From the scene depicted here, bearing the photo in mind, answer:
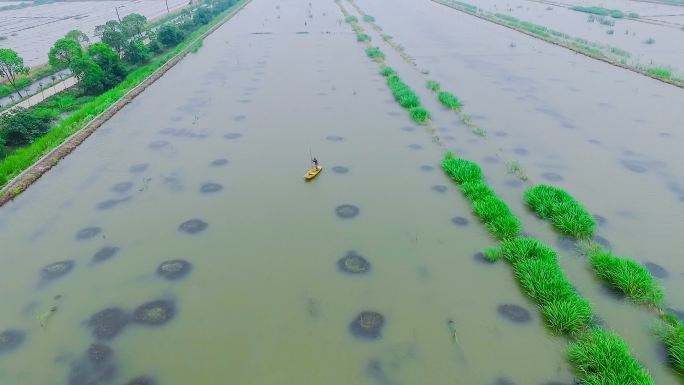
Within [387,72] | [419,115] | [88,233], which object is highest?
[387,72]

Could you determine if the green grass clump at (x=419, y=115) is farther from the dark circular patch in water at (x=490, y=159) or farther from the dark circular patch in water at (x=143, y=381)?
the dark circular patch in water at (x=143, y=381)

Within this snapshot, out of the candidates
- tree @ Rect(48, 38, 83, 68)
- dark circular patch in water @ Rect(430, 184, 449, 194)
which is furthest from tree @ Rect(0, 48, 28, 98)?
dark circular patch in water @ Rect(430, 184, 449, 194)

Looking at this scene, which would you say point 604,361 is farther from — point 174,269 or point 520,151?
point 520,151

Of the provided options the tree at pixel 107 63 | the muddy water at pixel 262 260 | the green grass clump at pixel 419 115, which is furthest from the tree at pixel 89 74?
the green grass clump at pixel 419 115

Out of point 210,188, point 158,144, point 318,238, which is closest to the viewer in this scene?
point 318,238

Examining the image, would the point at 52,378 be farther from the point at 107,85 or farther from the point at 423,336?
the point at 107,85

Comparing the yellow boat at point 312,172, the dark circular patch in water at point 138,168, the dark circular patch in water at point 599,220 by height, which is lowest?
the dark circular patch in water at point 599,220

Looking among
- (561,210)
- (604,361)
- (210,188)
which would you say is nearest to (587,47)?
(561,210)
